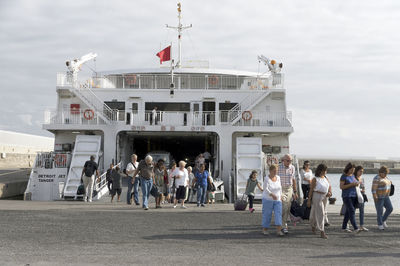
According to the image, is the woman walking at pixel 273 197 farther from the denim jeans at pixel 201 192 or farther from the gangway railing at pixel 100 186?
the gangway railing at pixel 100 186

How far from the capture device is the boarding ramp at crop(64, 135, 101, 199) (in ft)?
68.6

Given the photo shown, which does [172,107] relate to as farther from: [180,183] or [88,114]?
[180,183]

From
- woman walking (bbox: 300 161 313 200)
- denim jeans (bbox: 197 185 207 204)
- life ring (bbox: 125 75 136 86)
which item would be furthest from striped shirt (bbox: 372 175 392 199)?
life ring (bbox: 125 75 136 86)

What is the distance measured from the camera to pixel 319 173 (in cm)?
1078

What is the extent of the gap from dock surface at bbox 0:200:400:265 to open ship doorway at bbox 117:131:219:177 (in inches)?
426

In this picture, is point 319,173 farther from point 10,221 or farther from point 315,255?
point 10,221

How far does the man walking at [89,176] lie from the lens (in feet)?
59.6

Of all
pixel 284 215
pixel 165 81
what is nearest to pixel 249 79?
pixel 165 81

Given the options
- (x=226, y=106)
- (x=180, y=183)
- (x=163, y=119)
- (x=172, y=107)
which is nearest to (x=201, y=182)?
(x=180, y=183)

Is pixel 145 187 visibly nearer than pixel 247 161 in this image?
Yes

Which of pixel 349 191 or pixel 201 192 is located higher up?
pixel 349 191

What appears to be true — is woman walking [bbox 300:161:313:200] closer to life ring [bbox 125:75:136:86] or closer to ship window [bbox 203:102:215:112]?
ship window [bbox 203:102:215:112]

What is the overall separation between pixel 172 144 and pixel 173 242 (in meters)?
25.9

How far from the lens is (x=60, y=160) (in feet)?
74.5
